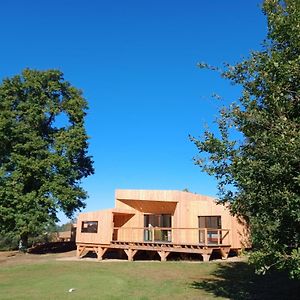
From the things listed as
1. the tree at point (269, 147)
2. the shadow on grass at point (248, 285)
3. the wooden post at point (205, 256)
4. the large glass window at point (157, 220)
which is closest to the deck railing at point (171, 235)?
the large glass window at point (157, 220)

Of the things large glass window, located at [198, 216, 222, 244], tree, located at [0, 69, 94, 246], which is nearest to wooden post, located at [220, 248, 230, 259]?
large glass window, located at [198, 216, 222, 244]

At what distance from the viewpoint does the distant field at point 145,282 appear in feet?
39.9

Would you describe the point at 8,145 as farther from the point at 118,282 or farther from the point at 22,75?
the point at 118,282

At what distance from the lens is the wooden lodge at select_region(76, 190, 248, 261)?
2278 centimetres

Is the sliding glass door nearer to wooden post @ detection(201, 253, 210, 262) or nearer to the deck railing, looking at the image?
the deck railing

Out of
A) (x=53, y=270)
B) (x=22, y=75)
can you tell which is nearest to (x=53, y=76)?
(x=22, y=75)

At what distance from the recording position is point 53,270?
62.4ft

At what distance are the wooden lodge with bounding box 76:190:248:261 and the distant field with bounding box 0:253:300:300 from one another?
2.74 m

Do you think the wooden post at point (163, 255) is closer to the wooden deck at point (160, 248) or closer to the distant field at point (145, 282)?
the wooden deck at point (160, 248)

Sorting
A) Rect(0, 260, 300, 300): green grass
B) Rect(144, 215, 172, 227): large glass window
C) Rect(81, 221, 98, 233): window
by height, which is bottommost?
Rect(0, 260, 300, 300): green grass

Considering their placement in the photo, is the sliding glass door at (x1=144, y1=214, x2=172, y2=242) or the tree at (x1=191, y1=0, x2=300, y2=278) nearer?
the tree at (x1=191, y1=0, x2=300, y2=278)

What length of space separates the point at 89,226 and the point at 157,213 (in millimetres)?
5086

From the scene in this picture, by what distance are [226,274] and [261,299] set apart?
17.0 ft

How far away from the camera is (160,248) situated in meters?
22.6
